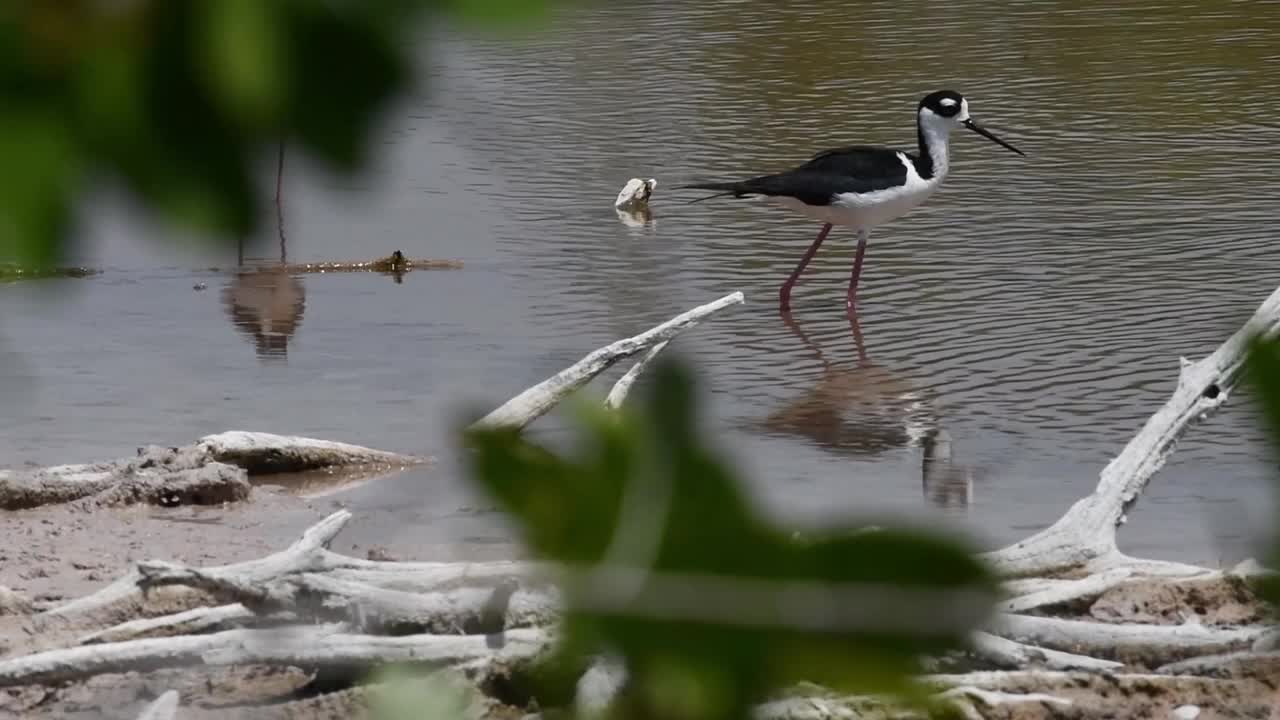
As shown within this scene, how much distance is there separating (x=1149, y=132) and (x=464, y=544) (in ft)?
26.7

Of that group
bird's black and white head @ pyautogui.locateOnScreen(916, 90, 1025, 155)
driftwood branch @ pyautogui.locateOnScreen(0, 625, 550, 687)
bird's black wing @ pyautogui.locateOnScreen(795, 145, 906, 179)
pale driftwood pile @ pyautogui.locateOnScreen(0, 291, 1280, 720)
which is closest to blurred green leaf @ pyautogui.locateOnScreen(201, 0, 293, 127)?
pale driftwood pile @ pyautogui.locateOnScreen(0, 291, 1280, 720)

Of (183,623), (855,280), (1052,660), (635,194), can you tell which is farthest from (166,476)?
(635,194)

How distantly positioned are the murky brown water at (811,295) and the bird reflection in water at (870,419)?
0.02 m

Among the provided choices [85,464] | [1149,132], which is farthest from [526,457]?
[1149,132]

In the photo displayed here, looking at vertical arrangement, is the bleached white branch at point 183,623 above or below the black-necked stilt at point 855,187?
below

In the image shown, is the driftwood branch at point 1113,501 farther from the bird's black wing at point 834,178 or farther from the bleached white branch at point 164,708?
the bird's black wing at point 834,178

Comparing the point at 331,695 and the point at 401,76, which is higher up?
the point at 401,76

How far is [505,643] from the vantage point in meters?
3.86

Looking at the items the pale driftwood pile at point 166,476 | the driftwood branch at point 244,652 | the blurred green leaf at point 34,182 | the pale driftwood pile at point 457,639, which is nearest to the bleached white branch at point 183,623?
the pale driftwood pile at point 457,639

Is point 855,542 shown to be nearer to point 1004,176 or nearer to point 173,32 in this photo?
point 173,32

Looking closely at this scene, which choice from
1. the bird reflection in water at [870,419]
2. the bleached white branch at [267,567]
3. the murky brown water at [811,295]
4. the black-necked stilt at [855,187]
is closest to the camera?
the bleached white branch at [267,567]

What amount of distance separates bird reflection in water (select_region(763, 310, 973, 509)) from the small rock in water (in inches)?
110

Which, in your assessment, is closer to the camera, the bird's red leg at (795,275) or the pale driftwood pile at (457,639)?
the pale driftwood pile at (457,639)

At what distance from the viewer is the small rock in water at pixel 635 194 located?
1084cm
